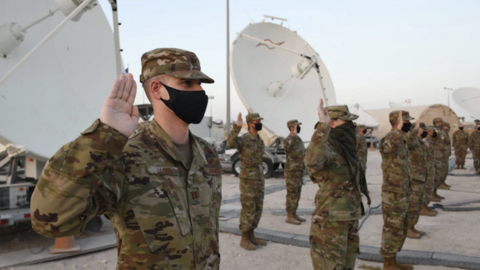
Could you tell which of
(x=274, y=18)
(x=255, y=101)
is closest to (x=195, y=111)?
(x=255, y=101)

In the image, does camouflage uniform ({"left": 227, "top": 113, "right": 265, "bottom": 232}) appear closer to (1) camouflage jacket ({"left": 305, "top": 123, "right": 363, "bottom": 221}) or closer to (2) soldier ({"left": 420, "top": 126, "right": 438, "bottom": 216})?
(1) camouflage jacket ({"left": 305, "top": 123, "right": 363, "bottom": 221})

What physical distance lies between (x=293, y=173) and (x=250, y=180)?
5.23 ft

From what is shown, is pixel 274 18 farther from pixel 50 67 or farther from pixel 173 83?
pixel 173 83

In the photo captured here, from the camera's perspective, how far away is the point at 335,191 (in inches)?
124

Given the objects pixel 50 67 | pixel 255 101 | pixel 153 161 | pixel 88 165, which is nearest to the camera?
pixel 88 165

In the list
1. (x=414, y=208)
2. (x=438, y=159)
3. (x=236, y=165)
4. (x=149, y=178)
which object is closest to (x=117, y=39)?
(x=149, y=178)

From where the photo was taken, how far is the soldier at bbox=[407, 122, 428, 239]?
17.0ft

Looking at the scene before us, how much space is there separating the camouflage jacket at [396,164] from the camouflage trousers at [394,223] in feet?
0.32

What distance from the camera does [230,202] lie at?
7730mm

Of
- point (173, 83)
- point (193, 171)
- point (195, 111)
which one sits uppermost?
point (173, 83)

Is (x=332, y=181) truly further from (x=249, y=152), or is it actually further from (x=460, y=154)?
(x=460, y=154)

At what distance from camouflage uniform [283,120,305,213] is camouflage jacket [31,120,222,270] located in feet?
15.8

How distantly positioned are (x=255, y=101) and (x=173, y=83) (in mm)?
7307

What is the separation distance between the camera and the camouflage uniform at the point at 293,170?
20.7 ft
